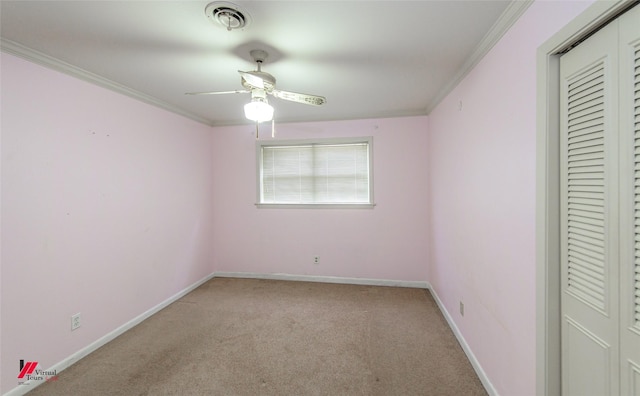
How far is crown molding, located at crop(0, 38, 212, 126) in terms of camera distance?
1.76 metres

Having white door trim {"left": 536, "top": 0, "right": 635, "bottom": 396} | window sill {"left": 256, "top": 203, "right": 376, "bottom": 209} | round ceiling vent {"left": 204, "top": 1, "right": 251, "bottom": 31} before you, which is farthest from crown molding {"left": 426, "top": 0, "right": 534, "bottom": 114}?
window sill {"left": 256, "top": 203, "right": 376, "bottom": 209}

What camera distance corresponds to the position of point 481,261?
1946mm

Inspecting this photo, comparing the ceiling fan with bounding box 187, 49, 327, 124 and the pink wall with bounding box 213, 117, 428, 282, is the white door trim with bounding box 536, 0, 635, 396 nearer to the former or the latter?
the ceiling fan with bounding box 187, 49, 327, 124

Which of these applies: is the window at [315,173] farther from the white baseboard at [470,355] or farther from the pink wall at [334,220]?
the white baseboard at [470,355]

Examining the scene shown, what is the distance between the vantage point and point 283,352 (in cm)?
226

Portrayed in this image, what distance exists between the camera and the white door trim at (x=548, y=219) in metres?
1.23

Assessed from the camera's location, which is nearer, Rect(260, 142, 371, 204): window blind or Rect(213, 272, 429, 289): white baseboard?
Rect(213, 272, 429, 289): white baseboard

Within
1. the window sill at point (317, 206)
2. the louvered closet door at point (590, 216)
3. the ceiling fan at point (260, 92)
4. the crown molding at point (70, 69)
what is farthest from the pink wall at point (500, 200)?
the crown molding at point (70, 69)

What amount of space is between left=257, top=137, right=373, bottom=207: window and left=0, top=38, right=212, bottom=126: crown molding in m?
1.55

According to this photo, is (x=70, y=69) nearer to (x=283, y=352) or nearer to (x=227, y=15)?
(x=227, y=15)

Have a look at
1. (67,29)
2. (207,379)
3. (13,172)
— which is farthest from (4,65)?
(207,379)

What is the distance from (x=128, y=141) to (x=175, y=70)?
0.99 m

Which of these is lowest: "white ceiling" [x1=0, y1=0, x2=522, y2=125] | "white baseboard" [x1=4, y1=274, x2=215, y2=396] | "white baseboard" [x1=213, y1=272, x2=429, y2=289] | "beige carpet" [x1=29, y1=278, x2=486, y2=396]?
"beige carpet" [x1=29, y1=278, x2=486, y2=396]

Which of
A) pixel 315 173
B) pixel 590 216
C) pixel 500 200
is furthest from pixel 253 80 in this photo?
pixel 315 173
